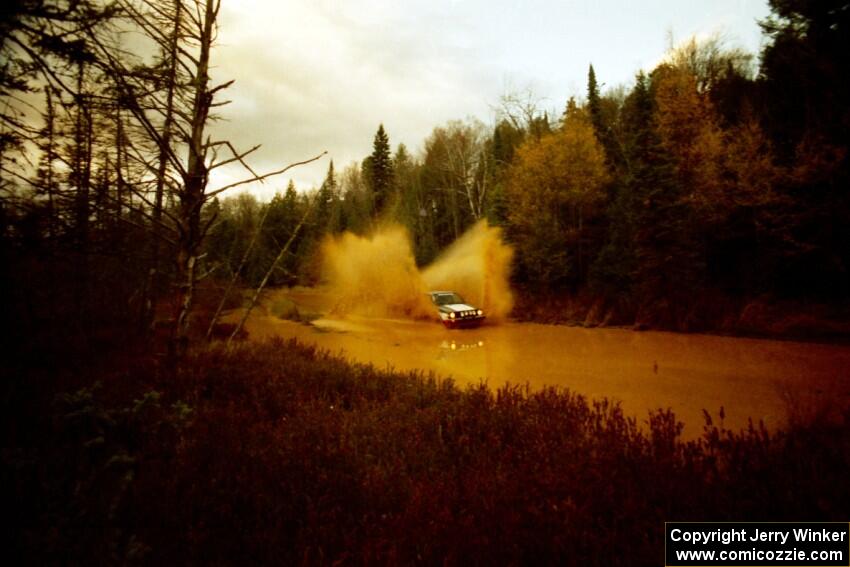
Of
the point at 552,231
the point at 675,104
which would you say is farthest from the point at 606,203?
the point at 675,104

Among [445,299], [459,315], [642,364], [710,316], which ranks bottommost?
[642,364]

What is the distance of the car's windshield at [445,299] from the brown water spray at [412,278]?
1383mm

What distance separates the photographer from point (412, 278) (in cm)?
2959

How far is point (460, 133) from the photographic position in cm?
4300

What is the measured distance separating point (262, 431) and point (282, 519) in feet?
7.00

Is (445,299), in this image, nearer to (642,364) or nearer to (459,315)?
(459,315)

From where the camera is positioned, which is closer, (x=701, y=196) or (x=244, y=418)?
(x=244, y=418)

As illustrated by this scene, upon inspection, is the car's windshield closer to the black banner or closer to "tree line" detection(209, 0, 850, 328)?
"tree line" detection(209, 0, 850, 328)

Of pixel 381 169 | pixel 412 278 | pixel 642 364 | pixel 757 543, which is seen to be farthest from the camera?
pixel 381 169

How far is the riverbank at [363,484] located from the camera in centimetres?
288

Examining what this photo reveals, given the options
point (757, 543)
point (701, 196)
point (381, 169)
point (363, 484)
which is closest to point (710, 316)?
point (701, 196)

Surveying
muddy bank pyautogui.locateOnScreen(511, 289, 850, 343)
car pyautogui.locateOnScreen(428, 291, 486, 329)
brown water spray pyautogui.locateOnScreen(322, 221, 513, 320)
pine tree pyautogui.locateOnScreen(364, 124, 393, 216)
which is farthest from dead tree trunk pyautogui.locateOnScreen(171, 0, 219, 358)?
pine tree pyautogui.locateOnScreen(364, 124, 393, 216)

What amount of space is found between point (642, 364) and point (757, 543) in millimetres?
10490

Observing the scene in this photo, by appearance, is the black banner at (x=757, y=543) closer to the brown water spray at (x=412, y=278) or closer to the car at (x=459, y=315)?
the car at (x=459, y=315)
